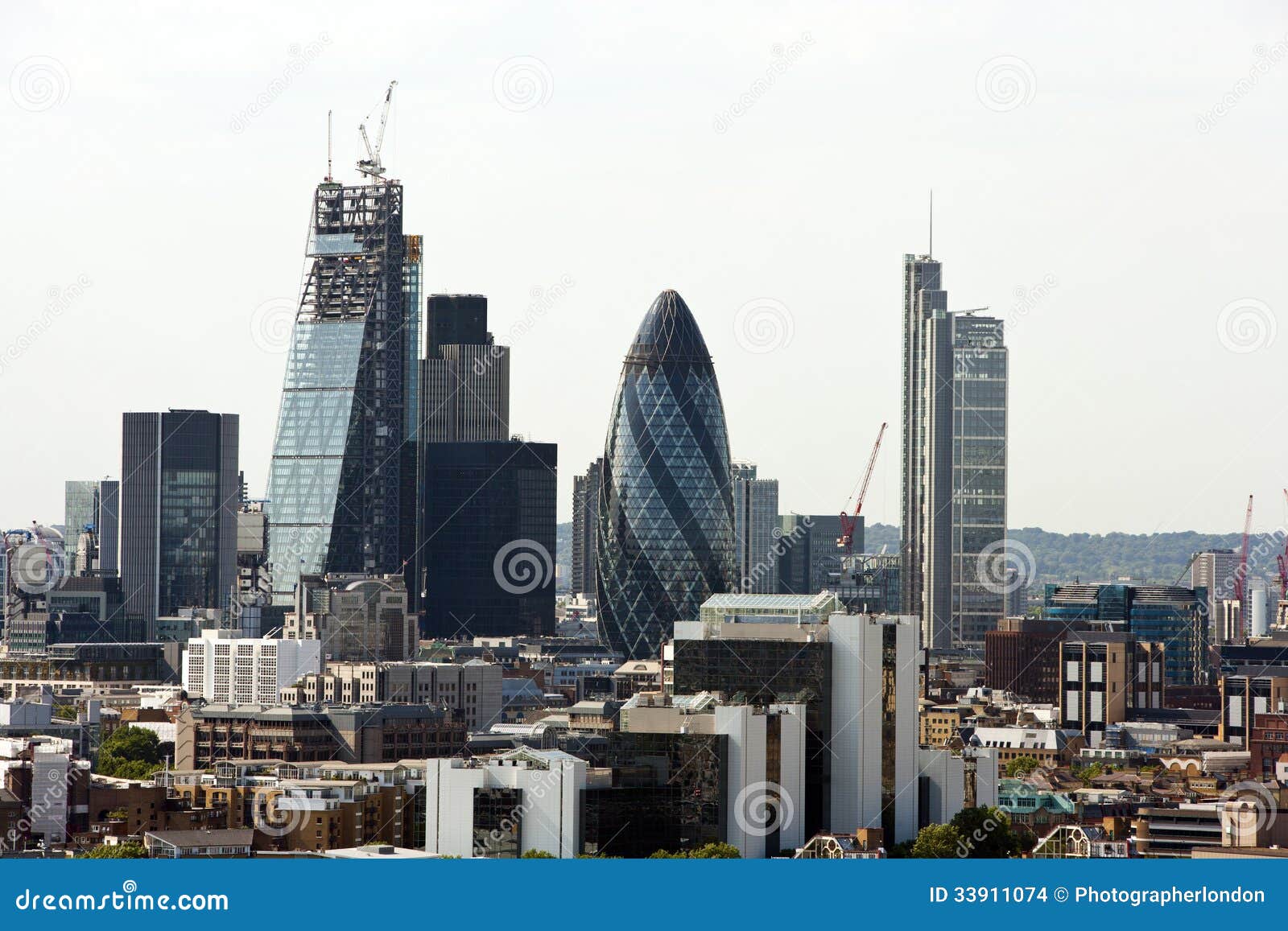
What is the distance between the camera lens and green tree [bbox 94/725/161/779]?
361ft

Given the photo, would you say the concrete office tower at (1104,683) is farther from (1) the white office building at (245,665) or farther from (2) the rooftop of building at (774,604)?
(2) the rooftop of building at (774,604)

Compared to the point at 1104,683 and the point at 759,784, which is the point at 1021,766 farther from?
the point at 759,784

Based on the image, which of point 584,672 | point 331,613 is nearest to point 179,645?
point 331,613

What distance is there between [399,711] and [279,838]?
39251 millimetres

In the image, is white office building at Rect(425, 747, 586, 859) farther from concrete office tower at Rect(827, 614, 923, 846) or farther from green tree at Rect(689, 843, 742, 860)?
concrete office tower at Rect(827, 614, 923, 846)

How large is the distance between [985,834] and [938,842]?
12.9ft

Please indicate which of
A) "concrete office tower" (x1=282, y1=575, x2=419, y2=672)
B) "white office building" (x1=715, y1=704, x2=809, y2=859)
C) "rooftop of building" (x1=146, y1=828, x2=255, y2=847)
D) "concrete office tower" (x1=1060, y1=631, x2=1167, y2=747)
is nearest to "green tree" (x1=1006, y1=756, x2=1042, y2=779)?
"concrete office tower" (x1=1060, y1=631, x2=1167, y2=747)

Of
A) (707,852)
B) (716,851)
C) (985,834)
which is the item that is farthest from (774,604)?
(707,852)

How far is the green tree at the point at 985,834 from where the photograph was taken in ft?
268

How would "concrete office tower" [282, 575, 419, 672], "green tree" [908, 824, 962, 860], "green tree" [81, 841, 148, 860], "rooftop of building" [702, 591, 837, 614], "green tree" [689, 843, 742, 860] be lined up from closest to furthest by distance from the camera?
"green tree" [81, 841, 148, 860] < "green tree" [689, 843, 742, 860] < "green tree" [908, 824, 962, 860] < "rooftop of building" [702, 591, 837, 614] < "concrete office tower" [282, 575, 419, 672]

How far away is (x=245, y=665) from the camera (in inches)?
6865

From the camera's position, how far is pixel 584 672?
193 metres

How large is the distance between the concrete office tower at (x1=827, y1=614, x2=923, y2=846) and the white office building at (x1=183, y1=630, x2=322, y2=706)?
278ft

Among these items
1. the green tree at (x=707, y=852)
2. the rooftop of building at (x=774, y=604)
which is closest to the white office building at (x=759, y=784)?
the green tree at (x=707, y=852)
